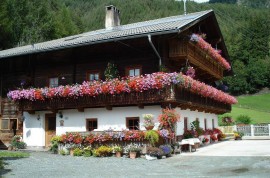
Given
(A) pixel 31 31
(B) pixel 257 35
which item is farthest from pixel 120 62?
(B) pixel 257 35

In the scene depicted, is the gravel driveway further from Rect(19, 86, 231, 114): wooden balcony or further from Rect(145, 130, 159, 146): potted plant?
Rect(19, 86, 231, 114): wooden balcony

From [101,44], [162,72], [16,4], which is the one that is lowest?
[162,72]

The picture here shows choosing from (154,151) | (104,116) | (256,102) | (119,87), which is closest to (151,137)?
(154,151)

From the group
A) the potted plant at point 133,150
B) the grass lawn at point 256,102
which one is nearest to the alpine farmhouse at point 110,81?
the potted plant at point 133,150

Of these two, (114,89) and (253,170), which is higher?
→ (114,89)

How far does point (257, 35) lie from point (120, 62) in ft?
261

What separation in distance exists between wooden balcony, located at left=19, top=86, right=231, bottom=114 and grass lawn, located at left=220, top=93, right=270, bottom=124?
114 ft

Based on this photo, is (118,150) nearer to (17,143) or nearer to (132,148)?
(132,148)

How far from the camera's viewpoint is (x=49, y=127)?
22.1 meters

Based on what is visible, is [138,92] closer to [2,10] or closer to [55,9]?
[2,10]

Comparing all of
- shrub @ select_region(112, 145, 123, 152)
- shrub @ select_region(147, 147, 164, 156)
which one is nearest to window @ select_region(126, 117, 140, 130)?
shrub @ select_region(112, 145, 123, 152)

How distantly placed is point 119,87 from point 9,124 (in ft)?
32.8

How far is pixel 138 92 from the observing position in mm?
17594

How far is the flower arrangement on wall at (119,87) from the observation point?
55.4ft
